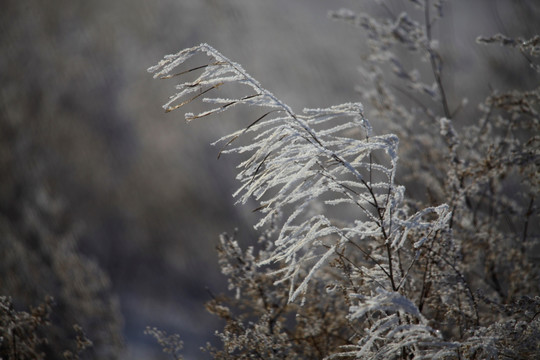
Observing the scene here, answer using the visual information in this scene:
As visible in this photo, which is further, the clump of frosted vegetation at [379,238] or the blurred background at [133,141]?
the blurred background at [133,141]

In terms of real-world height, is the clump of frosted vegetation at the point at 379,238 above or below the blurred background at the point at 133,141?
below

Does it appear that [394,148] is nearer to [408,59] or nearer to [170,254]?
[408,59]

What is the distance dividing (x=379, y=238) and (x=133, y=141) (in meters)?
9.06

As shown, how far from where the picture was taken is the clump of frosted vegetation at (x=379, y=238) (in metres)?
1.19

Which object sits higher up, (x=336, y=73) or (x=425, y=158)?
(x=336, y=73)

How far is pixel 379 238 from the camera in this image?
1.72 metres

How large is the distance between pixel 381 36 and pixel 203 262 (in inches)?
232

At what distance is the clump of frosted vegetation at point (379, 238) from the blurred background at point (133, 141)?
6.56 feet

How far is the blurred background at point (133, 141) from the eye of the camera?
5289mm

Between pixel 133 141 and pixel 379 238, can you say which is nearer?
pixel 379 238

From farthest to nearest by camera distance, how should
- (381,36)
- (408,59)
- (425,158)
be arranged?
(408,59), (425,158), (381,36)

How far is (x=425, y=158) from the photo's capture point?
3119mm

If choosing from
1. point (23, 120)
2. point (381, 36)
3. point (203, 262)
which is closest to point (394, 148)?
point (381, 36)

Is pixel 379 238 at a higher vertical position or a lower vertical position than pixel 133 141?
lower
